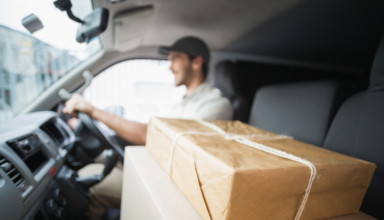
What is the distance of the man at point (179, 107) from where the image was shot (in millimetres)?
1142

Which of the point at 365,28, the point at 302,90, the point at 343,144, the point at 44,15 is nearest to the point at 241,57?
the point at 365,28

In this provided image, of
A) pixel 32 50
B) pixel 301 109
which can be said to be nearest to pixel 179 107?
pixel 301 109

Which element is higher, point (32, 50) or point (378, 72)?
point (32, 50)

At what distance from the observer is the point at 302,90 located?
1.07 meters

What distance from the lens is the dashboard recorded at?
22.4 inches

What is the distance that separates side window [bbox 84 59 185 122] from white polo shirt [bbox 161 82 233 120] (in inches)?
23.2

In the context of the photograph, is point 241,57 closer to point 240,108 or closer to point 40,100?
point 240,108

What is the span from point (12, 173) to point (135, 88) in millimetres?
1988

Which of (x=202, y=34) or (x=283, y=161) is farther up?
Answer: (x=202, y=34)

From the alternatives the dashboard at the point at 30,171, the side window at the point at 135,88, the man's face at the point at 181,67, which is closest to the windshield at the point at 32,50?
the dashboard at the point at 30,171

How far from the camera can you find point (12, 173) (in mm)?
611

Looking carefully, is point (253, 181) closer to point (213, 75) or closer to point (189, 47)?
point (189, 47)

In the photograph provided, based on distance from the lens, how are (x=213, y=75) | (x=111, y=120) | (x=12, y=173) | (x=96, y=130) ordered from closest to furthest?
(x=12, y=173)
(x=96, y=130)
(x=111, y=120)
(x=213, y=75)

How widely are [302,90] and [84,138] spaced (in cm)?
118
